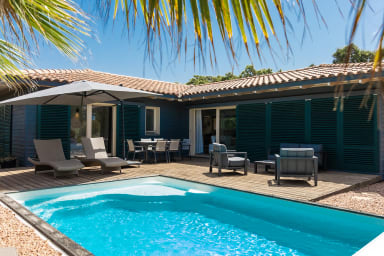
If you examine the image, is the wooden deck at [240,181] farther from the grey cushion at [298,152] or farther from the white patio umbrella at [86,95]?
the white patio umbrella at [86,95]

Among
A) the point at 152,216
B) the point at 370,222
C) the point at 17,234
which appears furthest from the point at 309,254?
the point at 17,234

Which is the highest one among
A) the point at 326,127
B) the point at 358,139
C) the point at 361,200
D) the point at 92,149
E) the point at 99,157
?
the point at 326,127

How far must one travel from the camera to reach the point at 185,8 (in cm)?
82

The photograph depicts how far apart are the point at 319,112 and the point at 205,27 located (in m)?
9.48

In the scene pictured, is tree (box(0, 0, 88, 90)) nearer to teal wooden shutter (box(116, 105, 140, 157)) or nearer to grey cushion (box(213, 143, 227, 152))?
grey cushion (box(213, 143, 227, 152))

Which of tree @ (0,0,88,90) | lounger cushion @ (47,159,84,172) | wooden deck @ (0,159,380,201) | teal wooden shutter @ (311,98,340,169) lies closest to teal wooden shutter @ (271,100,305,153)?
teal wooden shutter @ (311,98,340,169)

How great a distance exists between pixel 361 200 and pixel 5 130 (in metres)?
11.9

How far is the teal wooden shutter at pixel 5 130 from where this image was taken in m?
10.6

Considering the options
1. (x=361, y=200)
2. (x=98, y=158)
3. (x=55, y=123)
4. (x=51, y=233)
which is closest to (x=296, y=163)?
(x=361, y=200)

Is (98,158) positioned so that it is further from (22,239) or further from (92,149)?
(22,239)

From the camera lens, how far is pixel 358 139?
335 inches

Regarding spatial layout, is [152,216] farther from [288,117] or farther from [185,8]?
[288,117]

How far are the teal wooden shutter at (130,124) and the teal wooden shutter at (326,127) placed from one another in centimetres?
666

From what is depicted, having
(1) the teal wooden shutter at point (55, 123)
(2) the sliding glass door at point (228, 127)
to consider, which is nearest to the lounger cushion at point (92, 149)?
(1) the teal wooden shutter at point (55, 123)
